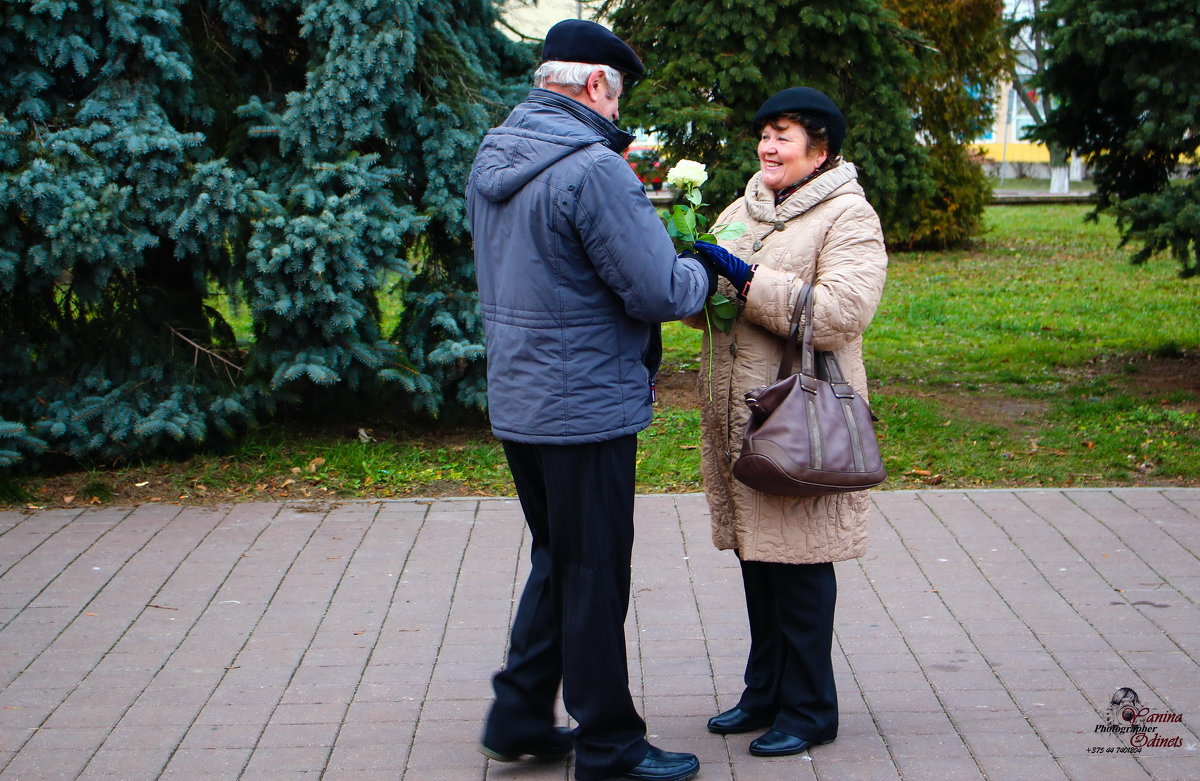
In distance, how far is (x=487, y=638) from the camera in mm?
4234

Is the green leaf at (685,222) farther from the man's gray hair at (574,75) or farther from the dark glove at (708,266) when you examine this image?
the man's gray hair at (574,75)

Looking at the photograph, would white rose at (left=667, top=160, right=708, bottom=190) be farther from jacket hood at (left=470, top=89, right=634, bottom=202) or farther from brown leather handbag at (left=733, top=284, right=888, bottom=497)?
brown leather handbag at (left=733, top=284, right=888, bottom=497)

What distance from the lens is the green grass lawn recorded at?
6.13 metres

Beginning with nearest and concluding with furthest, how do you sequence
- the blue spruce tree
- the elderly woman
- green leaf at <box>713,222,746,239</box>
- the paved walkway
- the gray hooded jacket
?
the gray hooded jacket, the elderly woman, green leaf at <box>713,222,746,239</box>, the paved walkway, the blue spruce tree

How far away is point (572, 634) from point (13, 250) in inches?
154

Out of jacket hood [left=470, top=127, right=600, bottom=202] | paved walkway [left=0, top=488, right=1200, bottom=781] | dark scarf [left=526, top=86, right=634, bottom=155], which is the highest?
dark scarf [left=526, top=86, right=634, bottom=155]

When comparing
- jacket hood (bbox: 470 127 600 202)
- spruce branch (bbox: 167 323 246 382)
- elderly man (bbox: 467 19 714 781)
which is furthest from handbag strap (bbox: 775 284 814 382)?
spruce branch (bbox: 167 323 246 382)

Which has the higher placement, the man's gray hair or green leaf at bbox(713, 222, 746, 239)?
the man's gray hair

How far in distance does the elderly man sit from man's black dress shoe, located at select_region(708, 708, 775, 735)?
335mm

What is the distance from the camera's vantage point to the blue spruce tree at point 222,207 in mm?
5664

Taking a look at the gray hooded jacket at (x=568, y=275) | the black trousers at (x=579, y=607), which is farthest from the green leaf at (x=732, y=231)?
the black trousers at (x=579, y=607)

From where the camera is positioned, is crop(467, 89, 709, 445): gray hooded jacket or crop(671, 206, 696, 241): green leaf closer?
crop(467, 89, 709, 445): gray hooded jacket

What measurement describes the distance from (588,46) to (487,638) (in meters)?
2.22

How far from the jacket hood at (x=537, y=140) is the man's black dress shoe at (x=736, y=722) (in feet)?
5.47
